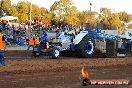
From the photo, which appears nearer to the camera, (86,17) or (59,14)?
(59,14)

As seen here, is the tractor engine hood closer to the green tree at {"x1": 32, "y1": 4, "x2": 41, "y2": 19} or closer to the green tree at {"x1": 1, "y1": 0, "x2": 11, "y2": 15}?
the green tree at {"x1": 1, "y1": 0, "x2": 11, "y2": 15}

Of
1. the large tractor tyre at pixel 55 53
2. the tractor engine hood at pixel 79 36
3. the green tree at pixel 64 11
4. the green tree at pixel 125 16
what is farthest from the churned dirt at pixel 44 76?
the green tree at pixel 125 16

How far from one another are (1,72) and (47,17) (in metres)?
55.0

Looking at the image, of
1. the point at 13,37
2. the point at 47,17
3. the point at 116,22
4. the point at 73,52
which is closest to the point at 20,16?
the point at 47,17

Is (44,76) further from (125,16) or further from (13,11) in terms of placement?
(125,16)

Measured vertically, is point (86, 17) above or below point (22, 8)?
below

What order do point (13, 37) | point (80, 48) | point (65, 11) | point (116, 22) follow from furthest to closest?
1. point (116, 22)
2. point (65, 11)
3. point (13, 37)
4. point (80, 48)

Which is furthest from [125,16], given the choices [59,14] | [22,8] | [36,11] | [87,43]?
[87,43]

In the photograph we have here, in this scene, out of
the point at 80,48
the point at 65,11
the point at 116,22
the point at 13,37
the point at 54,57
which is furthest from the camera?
the point at 116,22

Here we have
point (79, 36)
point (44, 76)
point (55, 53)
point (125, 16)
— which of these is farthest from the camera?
point (125, 16)

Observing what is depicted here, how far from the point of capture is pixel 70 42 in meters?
24.6

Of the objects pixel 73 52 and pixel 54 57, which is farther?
pixel 73 52

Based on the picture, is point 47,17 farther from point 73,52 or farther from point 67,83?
point 67,83

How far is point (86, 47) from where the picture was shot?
24.7 metres
